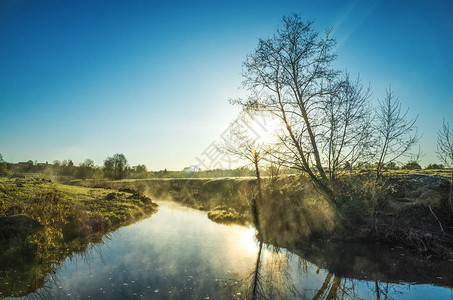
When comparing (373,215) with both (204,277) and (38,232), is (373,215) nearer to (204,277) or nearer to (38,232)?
(204,277)

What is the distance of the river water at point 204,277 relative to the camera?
301 inches

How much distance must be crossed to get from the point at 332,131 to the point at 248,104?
4.72 metres

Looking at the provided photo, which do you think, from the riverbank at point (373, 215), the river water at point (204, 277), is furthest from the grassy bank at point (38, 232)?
the riverbank at point (373, 215)

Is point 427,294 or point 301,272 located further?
point 301,272

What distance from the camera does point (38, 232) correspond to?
11.7 m

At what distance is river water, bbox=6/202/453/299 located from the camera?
25.1 feet

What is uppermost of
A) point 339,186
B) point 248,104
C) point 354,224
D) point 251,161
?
point 248,104

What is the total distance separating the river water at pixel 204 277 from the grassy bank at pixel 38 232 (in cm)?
78

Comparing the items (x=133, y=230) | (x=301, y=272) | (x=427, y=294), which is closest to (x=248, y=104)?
(x=301, y=272)

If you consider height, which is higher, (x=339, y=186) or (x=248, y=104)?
(x=248, y=104)

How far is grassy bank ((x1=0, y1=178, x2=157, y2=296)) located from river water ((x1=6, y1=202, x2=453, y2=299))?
30.6 inches

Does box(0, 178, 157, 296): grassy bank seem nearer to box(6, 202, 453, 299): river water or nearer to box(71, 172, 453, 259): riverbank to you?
box(6, 202, 453, 299): river water

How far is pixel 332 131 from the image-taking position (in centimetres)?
1243

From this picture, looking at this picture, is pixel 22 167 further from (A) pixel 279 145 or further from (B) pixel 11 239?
(A) pixel 279 145
